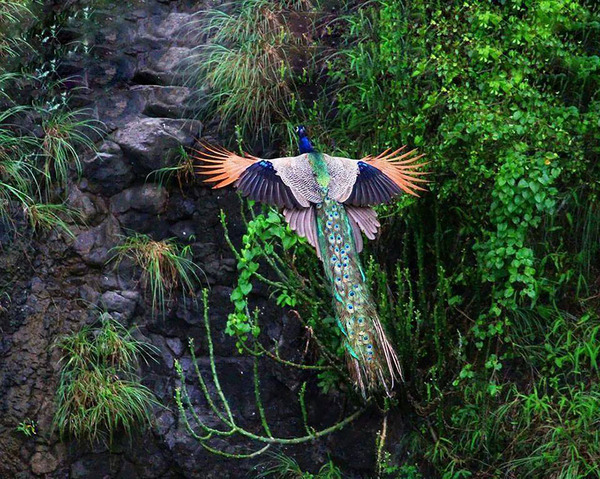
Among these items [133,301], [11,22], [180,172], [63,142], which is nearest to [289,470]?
[133,301]

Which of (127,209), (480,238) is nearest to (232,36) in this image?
(127,209)

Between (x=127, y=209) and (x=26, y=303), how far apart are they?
829mm

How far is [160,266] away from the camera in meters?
5.31

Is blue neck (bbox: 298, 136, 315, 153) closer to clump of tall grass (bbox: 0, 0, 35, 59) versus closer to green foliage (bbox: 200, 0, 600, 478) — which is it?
green foliage (bbox: 200, 0, 600, 478)

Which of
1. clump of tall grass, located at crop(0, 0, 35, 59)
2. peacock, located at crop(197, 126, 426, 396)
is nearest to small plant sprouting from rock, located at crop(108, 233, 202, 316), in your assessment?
peacock, located at crop(197, 126, 426, 396)

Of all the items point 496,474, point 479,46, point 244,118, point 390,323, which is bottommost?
point 496,474

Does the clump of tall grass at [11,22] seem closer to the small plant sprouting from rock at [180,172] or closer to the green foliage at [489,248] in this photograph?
the small plant sprouting from rock at [180,172]

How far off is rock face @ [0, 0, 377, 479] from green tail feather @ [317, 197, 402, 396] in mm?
739

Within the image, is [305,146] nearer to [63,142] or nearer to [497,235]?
[497,235]

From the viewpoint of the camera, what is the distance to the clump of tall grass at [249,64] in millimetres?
5590

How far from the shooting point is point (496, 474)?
4.67 m

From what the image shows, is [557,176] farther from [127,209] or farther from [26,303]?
[26,303]

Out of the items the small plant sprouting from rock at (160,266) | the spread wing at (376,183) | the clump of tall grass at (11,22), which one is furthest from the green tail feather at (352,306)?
the clump of tall grass at (11,22)

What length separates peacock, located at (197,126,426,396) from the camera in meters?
4.31
